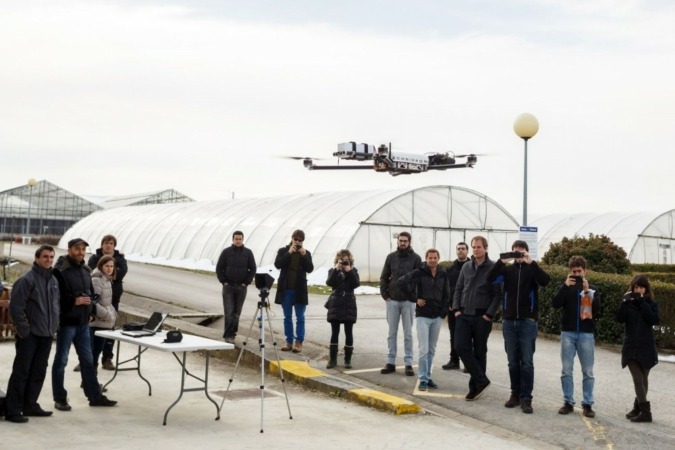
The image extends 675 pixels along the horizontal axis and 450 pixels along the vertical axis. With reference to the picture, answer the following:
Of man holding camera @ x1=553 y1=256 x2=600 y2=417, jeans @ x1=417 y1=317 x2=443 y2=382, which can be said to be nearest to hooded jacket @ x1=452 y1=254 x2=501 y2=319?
jeans @ x1=417 y1=317 x2=443 y2=382

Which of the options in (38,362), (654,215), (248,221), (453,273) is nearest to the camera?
(38,362)

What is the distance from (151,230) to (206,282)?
54.5 feet

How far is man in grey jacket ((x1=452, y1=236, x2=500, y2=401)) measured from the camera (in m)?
8.59

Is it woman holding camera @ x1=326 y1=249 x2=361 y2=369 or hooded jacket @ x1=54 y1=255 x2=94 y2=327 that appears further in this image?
woman holding camera @ x1=326 y1=249 x2=361 y2=369

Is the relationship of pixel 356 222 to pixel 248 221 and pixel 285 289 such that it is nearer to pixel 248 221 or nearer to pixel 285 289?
pixel 248 221

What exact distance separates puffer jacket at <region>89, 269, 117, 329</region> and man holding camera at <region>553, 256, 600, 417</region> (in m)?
5.25

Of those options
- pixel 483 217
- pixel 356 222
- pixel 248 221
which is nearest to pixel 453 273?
pixel 356 222

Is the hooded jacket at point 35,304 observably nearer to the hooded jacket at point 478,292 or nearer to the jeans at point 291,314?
the jeans at point 291,314

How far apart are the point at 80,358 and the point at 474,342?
15.3 ft

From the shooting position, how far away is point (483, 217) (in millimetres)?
31406

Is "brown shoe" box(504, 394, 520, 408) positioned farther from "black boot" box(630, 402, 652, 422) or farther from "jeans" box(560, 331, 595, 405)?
"black boot" box(630, 402, 652, 422)

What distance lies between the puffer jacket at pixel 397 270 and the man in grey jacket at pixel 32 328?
435 cm

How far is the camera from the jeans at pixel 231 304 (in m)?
11.5

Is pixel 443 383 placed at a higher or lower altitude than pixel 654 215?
lower
